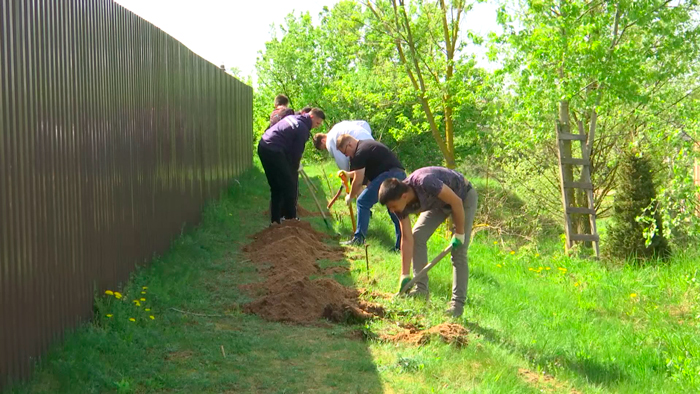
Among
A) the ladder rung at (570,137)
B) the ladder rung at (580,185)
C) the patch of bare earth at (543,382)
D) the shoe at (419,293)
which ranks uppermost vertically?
the ladder rung at (570,137)

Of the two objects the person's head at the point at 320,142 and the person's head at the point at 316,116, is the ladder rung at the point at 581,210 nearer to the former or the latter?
the person's head at the point at 316,116

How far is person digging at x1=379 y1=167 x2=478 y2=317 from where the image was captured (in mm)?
6336

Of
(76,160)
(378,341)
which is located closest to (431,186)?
(378,341)

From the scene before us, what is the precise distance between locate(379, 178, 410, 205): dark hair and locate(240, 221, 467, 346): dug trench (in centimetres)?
96

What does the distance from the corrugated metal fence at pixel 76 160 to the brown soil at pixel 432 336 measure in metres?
2.31

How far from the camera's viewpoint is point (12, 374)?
4301 millimetres

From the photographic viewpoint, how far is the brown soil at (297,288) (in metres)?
6.46

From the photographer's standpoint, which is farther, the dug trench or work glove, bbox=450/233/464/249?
work glove, bbox=450/233/464/249

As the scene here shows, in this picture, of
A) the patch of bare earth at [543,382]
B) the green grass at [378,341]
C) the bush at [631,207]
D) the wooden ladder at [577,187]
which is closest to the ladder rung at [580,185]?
the wooden ladder at [577,187]

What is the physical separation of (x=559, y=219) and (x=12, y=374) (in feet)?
56.3

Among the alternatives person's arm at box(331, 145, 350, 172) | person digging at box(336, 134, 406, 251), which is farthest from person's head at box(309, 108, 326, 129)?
person digging at box(336, 134, 406, 251)

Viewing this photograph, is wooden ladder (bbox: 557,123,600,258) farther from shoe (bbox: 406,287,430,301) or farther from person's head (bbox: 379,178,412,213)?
person's head (bbox: 379,178,412,213)

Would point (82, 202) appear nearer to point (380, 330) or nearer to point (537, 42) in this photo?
point (380, 330)

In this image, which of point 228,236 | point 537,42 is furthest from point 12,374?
point 537,42
